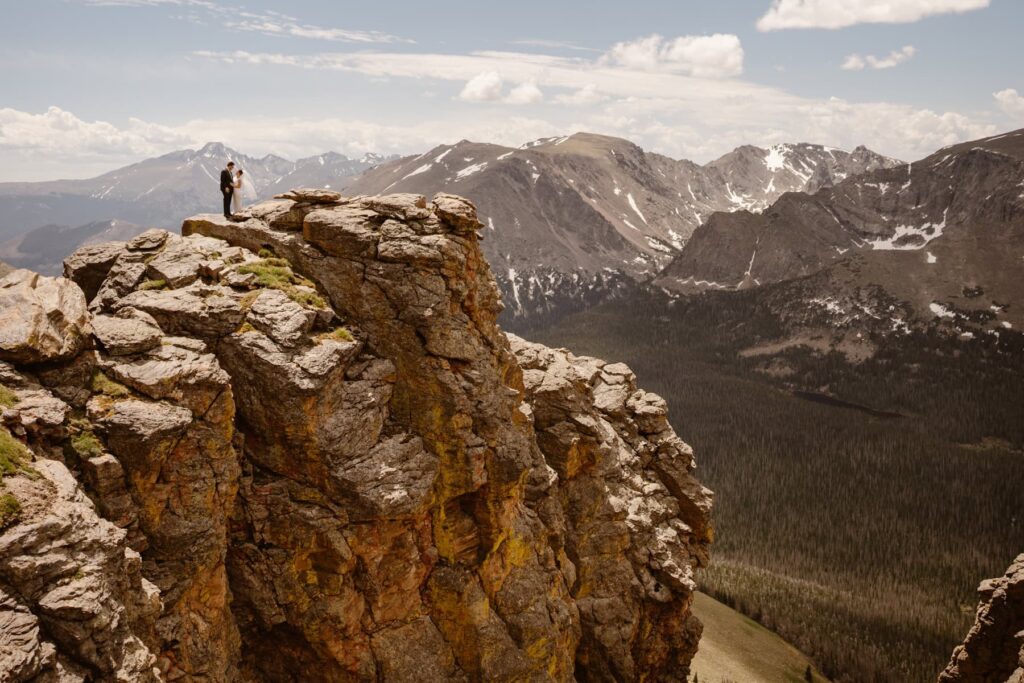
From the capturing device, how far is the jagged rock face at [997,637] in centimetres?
4628

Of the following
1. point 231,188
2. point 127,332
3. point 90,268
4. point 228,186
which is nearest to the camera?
point 127,332

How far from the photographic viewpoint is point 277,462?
26.4 m

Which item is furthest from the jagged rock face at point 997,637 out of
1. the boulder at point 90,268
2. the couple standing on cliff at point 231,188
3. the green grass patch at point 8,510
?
the boulder at point 90,268

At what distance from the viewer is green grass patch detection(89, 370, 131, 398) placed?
22.2 metres

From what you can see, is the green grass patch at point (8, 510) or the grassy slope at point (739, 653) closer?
the green grass patch at point (8, 510)

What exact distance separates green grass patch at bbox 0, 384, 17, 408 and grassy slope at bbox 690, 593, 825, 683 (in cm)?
7275

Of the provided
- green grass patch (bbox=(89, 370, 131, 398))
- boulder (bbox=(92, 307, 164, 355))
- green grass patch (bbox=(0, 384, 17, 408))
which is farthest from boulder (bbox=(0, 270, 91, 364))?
green grass patch (bbox=(0, 384, 17, 408))

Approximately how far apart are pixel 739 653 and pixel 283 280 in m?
86.7

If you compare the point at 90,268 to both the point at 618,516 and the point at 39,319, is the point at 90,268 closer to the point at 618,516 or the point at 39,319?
the point at 39,319

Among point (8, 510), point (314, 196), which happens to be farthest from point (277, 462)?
point (314, 196)

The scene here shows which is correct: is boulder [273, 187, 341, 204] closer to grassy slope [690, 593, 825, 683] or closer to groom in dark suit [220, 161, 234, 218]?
groom in dark suit [220, 161, 234, 218]

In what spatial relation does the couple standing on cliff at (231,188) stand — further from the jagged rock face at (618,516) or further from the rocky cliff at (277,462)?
the jagged rock face at (618,516)

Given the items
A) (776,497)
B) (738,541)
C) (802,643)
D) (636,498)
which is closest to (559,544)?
(636,498)

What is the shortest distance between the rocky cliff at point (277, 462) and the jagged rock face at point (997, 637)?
3131 centimetres
